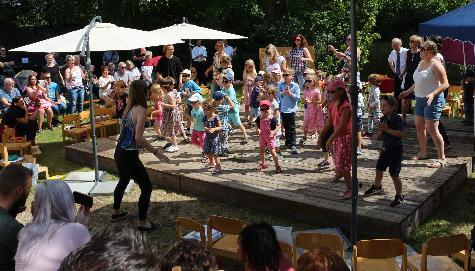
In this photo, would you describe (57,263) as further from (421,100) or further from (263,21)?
(263,21)

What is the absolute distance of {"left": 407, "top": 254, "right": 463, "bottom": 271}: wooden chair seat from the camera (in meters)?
5.17

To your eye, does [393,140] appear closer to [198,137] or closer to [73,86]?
[198,137]

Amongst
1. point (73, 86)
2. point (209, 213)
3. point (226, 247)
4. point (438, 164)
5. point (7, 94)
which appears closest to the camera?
point (226, 247)

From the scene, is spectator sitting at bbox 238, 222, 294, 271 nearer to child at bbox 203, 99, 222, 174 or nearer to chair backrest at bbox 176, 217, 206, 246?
chair backrest at bbox 176, 217, 206, 246

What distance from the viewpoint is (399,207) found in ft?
22.3

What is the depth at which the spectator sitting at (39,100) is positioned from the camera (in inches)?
508

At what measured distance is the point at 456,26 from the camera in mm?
7031

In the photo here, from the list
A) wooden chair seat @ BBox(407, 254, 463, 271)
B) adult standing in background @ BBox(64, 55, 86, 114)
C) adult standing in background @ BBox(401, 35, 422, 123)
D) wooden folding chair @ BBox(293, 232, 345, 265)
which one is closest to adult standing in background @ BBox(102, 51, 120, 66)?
adult standing in background @ BBox(64, 55, 86, 114)

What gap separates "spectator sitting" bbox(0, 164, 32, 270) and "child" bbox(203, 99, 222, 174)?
4.63 meters

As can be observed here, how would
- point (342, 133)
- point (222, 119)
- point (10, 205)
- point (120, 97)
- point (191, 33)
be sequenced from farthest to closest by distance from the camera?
point (191, 33) < point (120, 97) < point (222, 119) < point (342, 133) < point (10, 205)

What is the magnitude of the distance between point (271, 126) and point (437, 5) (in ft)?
60.6

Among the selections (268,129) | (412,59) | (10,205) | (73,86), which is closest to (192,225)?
(10,205)

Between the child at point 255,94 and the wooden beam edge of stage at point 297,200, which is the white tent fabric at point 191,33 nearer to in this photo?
the child at point 255,94

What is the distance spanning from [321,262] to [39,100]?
1134 cm
